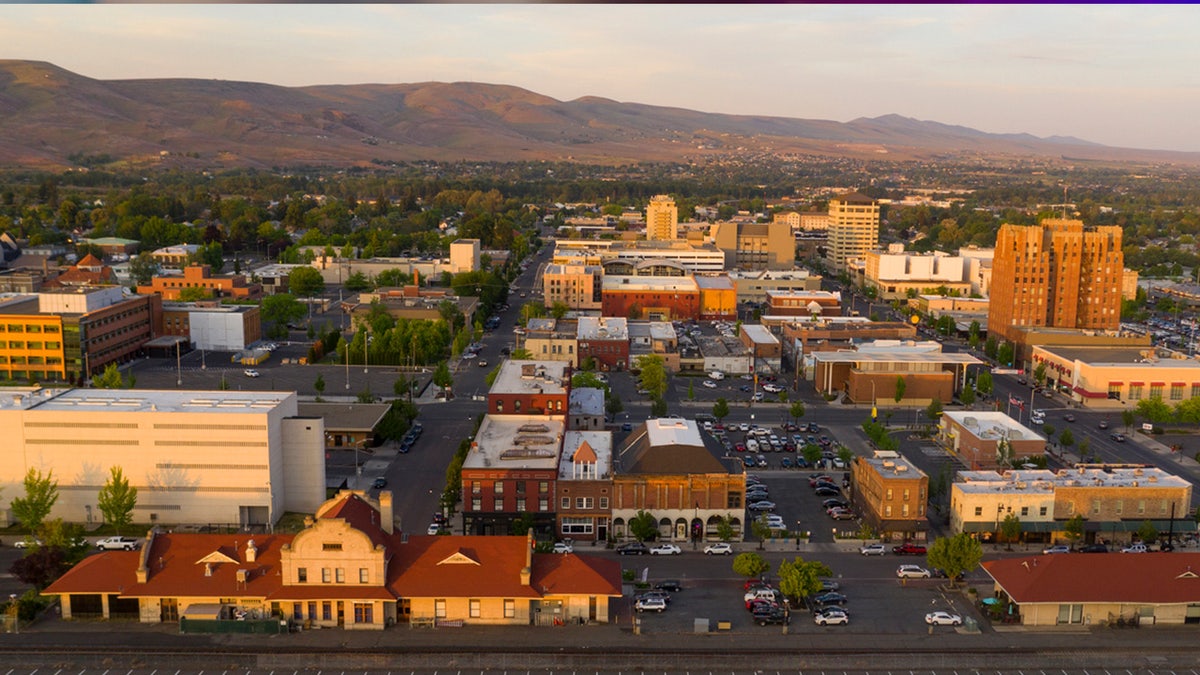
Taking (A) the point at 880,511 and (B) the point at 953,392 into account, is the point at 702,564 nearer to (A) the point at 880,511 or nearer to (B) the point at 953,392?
(A) the point at 880,511

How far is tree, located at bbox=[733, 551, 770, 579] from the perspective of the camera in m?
22.5

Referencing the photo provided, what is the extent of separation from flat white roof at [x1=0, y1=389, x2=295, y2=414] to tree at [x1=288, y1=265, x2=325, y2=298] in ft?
117

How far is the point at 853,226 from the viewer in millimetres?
86500

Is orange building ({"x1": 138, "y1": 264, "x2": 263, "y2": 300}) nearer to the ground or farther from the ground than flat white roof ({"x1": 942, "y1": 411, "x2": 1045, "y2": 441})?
farther from the ground

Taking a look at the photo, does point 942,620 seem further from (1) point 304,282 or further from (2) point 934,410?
(1) point 304,282

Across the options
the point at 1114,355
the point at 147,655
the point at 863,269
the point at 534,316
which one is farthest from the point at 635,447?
the point at 863,269

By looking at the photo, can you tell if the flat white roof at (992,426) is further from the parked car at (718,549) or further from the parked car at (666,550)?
the parked car at (666,550)

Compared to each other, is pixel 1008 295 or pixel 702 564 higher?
pixel 1008 295

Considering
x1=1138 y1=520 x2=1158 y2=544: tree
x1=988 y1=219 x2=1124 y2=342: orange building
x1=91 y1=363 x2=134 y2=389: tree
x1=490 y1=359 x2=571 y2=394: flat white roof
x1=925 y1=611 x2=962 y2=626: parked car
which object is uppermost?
x1=988 y1=219 x2=1124 y2=342: orange building

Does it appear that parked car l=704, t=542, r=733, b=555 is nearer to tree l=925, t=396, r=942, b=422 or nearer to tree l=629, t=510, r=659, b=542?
tree l=629, t=510, r=659, b=542

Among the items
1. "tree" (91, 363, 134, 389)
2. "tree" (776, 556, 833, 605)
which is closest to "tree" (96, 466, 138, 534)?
"tree" (91, 363, 134, 389)

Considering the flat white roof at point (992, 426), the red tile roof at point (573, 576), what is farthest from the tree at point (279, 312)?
the red tile roof at point (573, 576)

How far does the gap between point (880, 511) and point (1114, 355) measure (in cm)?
2400

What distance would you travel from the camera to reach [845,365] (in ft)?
140
